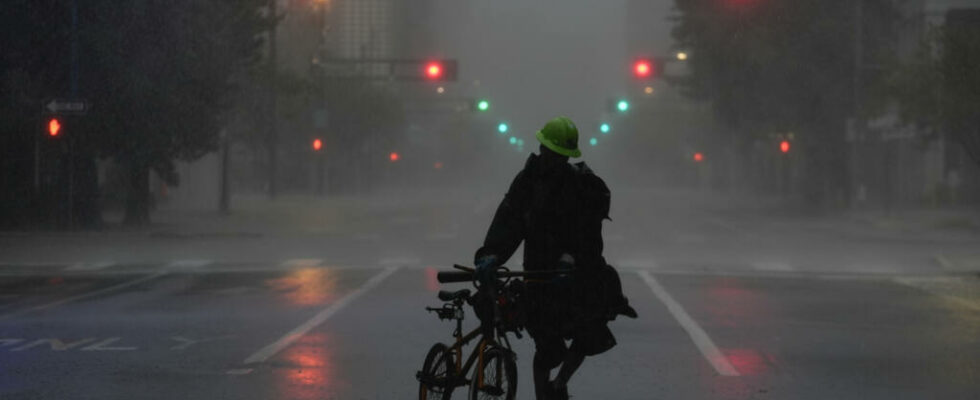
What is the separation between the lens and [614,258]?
27.8m

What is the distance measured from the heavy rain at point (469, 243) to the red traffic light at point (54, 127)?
1.95ft

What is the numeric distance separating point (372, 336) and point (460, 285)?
24.3 ft

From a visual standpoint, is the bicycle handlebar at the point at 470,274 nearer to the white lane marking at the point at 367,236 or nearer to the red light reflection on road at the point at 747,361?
the red light reflection on road at the point at 747,361

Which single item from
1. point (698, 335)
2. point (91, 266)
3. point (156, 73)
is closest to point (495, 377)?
point (698, 335)

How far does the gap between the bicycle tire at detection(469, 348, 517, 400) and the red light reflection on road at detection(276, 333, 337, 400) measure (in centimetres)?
282

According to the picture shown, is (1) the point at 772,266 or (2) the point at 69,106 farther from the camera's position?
(2) the point at 69,106

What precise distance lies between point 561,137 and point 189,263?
1934cm

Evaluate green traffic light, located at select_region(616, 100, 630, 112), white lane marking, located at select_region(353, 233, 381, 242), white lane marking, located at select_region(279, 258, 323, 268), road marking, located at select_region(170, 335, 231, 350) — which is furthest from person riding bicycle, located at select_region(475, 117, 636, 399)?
green traffic light, located at select_region(616, 100, 630, 112)

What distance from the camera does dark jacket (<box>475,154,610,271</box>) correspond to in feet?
24.9

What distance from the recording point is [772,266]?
84.7 ft

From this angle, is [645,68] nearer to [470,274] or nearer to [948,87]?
[948,87]

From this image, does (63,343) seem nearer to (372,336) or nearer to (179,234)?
(372,336)

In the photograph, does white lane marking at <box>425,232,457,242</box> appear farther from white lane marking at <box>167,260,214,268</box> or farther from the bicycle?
the bicycle

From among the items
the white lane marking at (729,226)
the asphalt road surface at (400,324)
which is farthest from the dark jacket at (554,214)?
the white lane marking at (729,226)
